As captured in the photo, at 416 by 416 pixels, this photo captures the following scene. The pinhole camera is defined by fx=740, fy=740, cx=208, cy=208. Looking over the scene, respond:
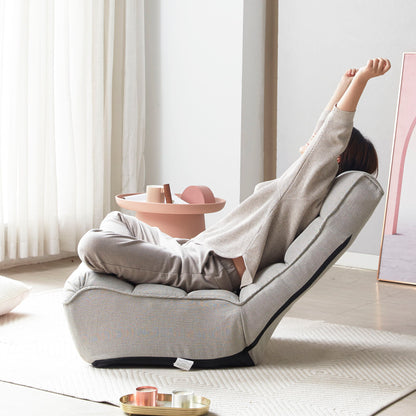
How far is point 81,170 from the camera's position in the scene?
14.8 ft

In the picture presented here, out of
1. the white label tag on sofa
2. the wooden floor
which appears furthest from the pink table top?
the white label tag on sofa

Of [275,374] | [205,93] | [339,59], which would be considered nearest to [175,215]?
[275,374]

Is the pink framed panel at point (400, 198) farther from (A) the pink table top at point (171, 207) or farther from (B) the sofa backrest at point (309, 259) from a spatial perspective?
(B) the sofa backrest at point (309, 259)

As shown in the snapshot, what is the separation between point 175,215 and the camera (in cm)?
341

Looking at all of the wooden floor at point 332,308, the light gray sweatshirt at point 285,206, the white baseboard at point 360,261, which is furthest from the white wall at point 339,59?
the light gray sweatshirt at point 285,206

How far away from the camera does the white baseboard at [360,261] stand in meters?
4.29

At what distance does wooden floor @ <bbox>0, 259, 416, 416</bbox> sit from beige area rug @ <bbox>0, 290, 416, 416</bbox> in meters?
0.05

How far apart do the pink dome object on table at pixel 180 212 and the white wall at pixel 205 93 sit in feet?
3.65

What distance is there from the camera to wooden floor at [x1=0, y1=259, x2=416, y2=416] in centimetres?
205

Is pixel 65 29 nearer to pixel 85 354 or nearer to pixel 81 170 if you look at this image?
pixel 81 170

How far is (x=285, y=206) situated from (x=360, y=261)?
6.63 feet

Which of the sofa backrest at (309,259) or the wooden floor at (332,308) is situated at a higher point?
the sofa backrest at (309,259)

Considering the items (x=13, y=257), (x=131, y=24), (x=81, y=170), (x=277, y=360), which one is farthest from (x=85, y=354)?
(x=131, y=24)

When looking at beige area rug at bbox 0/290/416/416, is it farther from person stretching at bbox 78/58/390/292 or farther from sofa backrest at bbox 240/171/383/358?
person stretching at bbox 78/58/390/292
